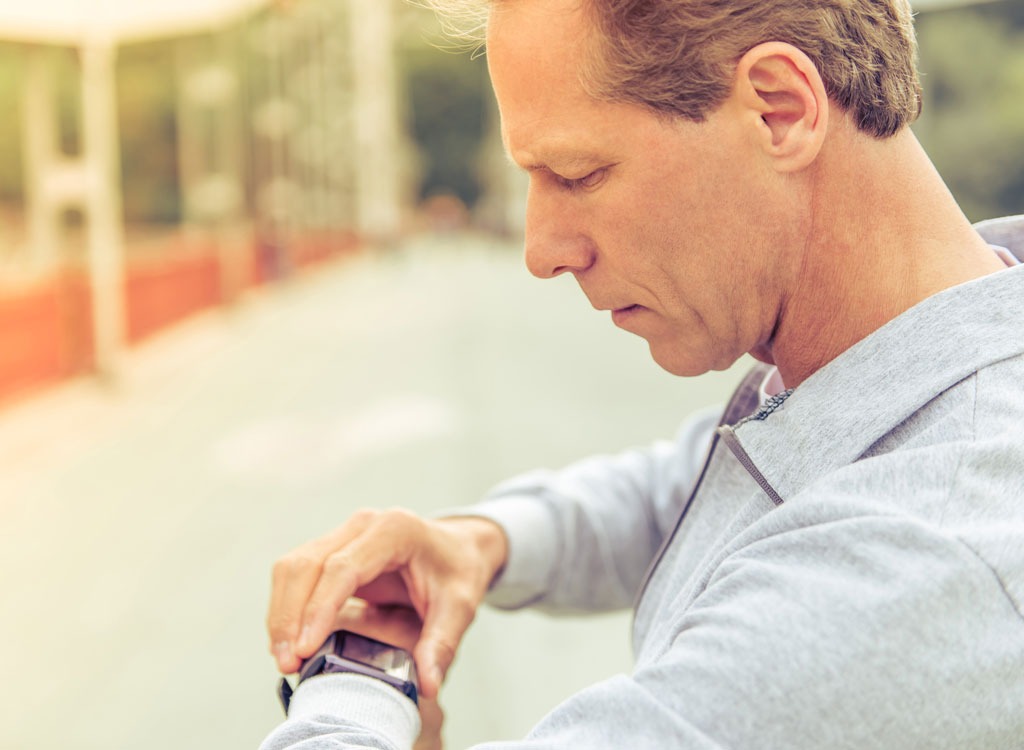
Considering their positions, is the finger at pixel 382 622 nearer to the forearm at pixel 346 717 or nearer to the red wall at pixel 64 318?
the forearm at pixel 346 717

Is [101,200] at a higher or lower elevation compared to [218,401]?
higher

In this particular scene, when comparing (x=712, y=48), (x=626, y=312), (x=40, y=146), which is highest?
(x=40, y=146)

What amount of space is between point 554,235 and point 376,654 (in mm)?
474

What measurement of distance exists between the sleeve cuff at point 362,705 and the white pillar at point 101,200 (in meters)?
6.63

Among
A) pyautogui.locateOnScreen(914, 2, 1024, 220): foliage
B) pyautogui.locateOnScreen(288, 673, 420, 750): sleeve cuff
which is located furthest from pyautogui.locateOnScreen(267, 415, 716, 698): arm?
pyautogui.locateOnScreen(914, 2, 1024, 220): foliage

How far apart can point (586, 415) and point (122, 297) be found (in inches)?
144

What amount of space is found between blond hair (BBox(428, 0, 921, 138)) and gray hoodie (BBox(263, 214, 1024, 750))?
21cm

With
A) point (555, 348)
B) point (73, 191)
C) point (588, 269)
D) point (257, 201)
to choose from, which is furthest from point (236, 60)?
point (588, 269)

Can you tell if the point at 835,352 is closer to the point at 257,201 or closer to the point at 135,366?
the point at 135,366

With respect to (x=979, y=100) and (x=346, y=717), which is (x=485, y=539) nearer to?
(x=346, y=717)

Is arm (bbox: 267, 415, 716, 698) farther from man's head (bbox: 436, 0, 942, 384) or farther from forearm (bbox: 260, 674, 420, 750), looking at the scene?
man's head (bbox: 436, 0, 942, 384)

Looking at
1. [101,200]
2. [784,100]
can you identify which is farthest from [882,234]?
[101,200]

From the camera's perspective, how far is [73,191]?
7.19m

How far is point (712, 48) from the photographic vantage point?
1.01 metres
